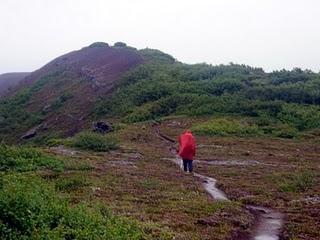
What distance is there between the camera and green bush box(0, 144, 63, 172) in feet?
90.0

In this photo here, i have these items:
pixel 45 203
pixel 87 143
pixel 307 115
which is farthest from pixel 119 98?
pixel 45 203

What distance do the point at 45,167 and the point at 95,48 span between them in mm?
93672

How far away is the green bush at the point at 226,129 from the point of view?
175 ft

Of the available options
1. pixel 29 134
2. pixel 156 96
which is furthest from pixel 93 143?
pixel 156 96

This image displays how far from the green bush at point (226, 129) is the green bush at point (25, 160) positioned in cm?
2503

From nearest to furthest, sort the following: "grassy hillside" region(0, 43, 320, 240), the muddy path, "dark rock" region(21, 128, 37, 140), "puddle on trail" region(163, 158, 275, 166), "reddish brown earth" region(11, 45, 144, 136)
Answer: "grassy hillside" region(0, 43, 320, 240) < the muddy path < "puddle on trail" region(163, 158, 275, 166) < "dark rock" region(21, 128, 37, 140) < "reddish brown earth" region(11, 45, 144, 136)

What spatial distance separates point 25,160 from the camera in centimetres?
2867

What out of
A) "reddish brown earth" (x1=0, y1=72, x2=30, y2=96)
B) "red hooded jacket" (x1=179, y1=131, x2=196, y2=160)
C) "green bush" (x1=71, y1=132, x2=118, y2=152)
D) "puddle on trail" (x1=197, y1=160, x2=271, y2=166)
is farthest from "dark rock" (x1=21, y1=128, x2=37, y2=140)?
"reddish brown earth" (x1=0, y1=72, x2=30, y2=96)

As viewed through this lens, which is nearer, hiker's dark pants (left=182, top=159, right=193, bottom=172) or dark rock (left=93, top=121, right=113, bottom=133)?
hiker's dark pants (left=182, top=159, right=193, bottom=172)

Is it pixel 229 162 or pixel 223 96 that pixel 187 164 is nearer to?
pixel 229 162

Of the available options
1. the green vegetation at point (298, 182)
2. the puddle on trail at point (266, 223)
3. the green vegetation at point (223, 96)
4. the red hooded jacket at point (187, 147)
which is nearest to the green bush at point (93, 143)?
the red hooded jacket at point (187, 147)

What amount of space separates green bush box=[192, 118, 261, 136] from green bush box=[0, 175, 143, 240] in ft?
121

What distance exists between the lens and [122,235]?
576 inches

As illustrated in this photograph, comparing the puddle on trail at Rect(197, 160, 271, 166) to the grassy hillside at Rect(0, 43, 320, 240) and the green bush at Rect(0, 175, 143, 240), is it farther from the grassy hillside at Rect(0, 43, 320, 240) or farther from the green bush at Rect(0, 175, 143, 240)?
the green bush at Rect(0, 175, 143, 240)
